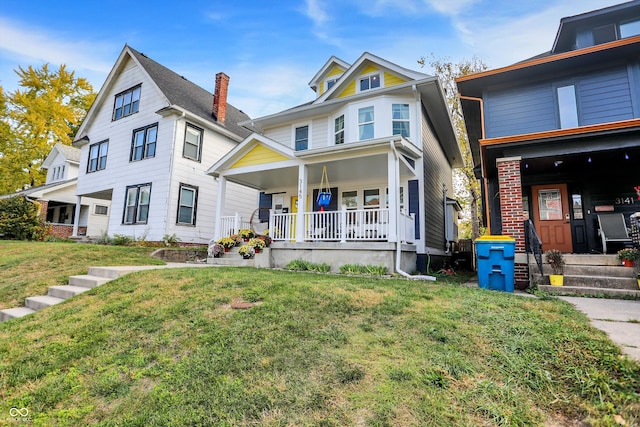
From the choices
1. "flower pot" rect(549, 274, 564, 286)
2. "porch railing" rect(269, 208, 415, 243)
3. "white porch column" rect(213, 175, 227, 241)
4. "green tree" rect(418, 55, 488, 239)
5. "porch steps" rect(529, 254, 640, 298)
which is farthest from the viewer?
"green tree" rect(418, 55, 488, 239)

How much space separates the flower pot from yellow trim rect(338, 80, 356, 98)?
8.36m

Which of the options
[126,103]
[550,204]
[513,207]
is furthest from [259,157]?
[126,103]

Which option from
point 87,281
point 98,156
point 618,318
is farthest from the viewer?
point 98,156

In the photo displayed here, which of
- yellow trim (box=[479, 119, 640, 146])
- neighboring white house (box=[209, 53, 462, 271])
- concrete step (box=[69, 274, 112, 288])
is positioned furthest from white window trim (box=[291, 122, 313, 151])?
concrete step (box=[69, 274, 112, 288])

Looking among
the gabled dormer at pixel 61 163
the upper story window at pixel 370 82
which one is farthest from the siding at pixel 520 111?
the gabled dormer at pixel 61 163

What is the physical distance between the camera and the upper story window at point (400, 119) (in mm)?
10180

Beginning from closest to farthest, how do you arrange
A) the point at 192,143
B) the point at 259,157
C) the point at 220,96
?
1. the point at 259,157
2. the point at 192,143
3. the point at 220,96

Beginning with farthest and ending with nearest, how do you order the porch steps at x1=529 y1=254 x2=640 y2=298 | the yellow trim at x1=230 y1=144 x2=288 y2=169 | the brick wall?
1. the yellow trim at x1=230 y1=144 x2=288 y2=169
2. the brick wall
3. the porch steps at x1=529 y1=254 x2=640 y2=298

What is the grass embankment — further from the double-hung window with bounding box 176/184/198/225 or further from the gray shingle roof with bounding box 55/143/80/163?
the gray shingle roof with bounding box 55/143/80/163

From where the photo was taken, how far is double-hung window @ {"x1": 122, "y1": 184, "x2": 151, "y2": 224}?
43.2ft

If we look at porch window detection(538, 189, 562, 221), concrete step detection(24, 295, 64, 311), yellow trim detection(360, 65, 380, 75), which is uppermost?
yellow trim detection(360, 65, 380, 75)

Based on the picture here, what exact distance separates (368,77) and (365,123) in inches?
77.8

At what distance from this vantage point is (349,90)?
1154cm

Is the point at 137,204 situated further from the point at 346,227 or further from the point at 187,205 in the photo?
the point at 346,227
